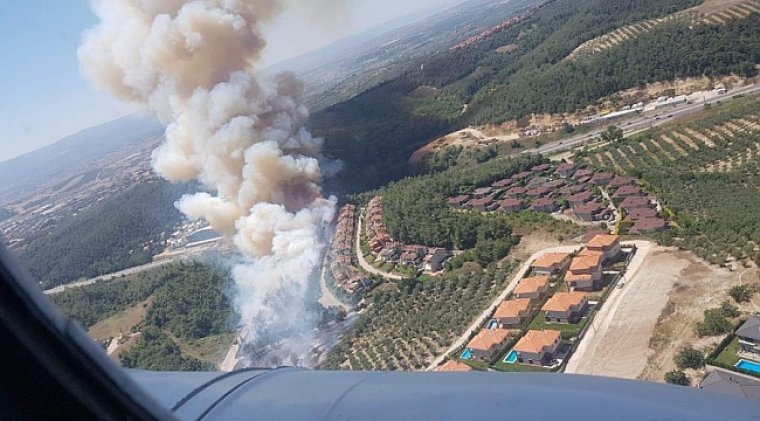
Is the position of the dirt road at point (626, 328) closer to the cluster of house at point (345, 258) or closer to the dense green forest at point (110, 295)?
the cluster of house at point (345, 258)

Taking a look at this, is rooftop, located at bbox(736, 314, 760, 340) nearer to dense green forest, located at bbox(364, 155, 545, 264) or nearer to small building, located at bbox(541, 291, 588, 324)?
small building, located at bbox(541, 291, 588, 324)

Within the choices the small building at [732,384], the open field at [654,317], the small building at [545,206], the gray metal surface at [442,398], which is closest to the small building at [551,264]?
the open field at [654,317]

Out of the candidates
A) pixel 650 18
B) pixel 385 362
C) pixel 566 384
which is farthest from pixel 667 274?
pixel 650 18

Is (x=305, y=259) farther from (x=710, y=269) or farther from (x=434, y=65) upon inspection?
(x=434, y=65)

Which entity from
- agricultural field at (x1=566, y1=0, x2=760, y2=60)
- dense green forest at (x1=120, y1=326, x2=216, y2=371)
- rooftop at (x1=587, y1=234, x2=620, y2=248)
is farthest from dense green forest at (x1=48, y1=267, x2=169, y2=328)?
agricultural field at (x1=566, y1=0, x2=760, y2=60)

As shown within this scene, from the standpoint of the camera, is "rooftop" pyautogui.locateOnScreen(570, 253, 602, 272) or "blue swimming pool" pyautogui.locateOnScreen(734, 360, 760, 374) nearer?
"blue swimming pool" pyautogui.locateOnScreen(734, 360, 760, 374)

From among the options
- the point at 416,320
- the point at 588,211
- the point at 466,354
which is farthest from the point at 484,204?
the point at 466,354

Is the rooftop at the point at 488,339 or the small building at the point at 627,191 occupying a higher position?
the rooftop at the point at 488,339

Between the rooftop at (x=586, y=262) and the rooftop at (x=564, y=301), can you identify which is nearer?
the rooftop at (x=564, y=301)
